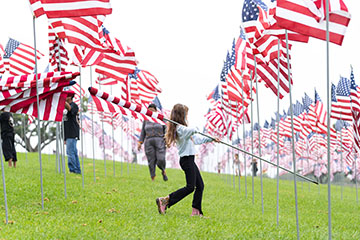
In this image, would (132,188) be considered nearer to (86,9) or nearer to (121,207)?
(121,207)

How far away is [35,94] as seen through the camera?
10.5 metres

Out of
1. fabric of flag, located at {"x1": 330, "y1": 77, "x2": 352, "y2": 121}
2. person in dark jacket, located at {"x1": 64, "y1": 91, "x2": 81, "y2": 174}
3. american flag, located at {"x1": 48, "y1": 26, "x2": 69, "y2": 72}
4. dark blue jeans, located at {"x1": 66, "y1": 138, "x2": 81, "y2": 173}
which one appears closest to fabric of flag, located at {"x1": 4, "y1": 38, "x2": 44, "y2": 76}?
american flag, located at {"x1": 48, "y1": 26, "x2": 69, "y2": 72}

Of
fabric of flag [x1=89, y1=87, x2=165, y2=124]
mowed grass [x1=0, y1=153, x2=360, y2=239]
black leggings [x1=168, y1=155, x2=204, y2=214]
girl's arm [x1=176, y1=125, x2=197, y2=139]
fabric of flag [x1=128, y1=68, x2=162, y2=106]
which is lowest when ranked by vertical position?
mowed grass [x1=0, y1=153, x2=360, y2=239]

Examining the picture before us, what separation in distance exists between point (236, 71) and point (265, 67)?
565 cm


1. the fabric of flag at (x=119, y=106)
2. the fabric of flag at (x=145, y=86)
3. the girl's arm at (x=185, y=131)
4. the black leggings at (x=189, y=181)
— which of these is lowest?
the black leggings at (x=189, y=181)

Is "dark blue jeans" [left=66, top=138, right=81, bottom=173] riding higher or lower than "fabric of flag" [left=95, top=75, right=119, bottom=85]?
lower

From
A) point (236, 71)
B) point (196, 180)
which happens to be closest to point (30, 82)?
point (196, 180)

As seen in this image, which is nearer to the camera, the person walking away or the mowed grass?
the mowed grass

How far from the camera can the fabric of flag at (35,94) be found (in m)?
9.96

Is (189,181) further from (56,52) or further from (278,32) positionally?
(56,52)

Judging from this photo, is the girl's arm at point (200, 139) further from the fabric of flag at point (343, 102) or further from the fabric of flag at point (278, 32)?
the fabric of flag at point (343, 102)

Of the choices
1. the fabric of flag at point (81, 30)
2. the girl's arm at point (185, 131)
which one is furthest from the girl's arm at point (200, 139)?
the fabric of flag at point (81, 30)

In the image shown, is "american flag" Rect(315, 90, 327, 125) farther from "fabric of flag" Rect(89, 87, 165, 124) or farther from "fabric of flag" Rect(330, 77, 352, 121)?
"fabric of flag" Rect(89, 87, 165, 124)

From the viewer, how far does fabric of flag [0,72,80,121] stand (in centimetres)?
996
